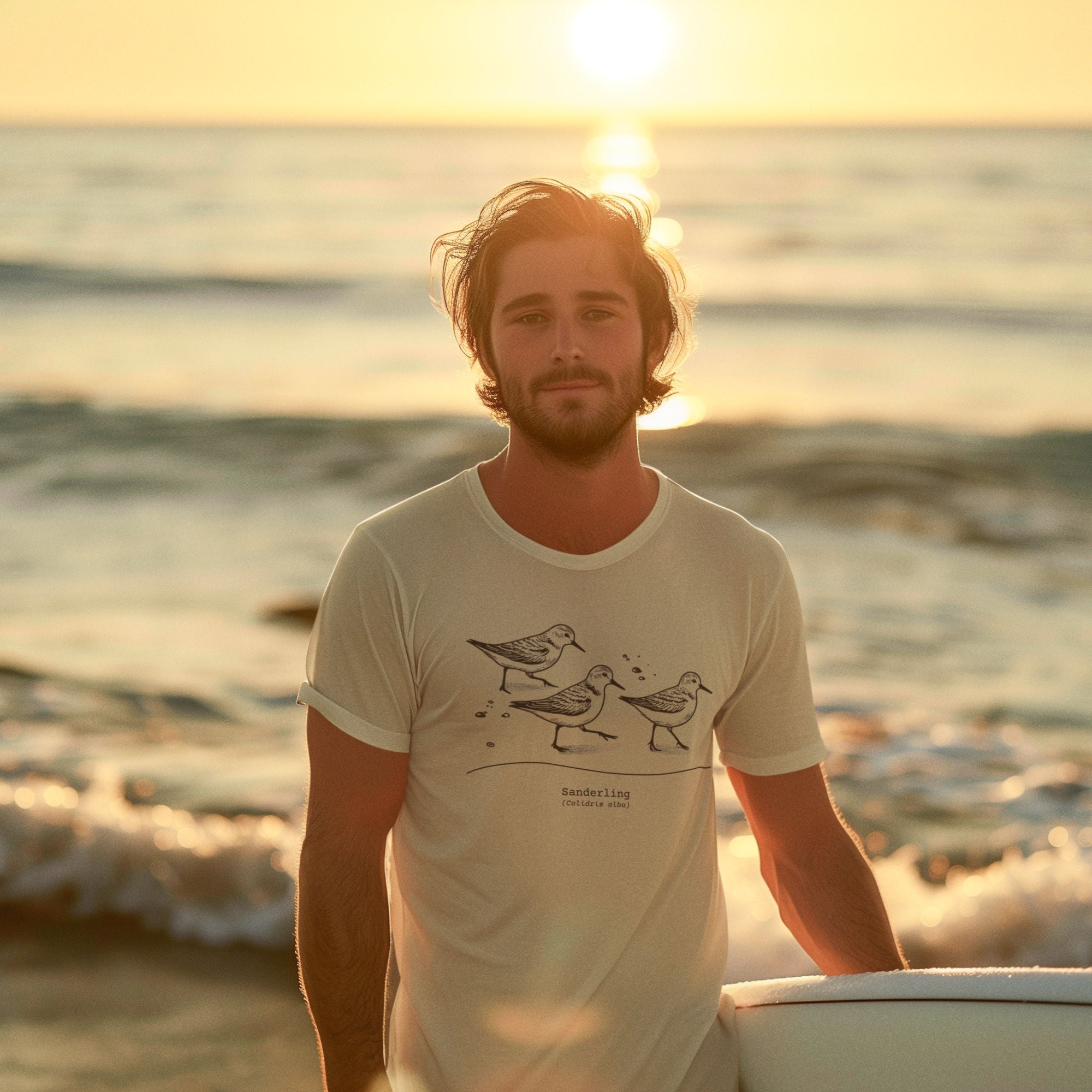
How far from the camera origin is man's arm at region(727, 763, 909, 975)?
2602 millimetres

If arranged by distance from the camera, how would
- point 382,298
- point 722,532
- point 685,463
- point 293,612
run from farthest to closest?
point 382,298, point 685,463, point 293,612, point 722,532

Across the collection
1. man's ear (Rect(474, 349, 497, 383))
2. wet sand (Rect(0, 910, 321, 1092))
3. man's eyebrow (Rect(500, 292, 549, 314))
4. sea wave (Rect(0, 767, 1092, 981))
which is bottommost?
wet sand (Rect(0, 910, 321, 1092))

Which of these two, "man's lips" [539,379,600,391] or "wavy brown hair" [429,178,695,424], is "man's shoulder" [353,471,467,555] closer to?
"man's lips" [539,379,600,391]

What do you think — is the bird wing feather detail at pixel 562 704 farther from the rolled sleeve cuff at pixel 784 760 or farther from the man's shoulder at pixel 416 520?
the rolled sleeve cuff at pixel 784 760

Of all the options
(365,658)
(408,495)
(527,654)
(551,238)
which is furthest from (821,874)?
(408,495)

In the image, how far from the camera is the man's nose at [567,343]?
242 centimetres

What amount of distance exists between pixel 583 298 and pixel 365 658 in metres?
0.81

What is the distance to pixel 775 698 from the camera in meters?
2.57

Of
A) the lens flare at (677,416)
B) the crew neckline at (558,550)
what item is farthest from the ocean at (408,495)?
the crew neckline at (558,550)

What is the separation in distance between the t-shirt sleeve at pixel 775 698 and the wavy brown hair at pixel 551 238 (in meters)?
0.53

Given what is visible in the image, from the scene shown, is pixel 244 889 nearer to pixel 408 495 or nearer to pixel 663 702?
pixel 663 702

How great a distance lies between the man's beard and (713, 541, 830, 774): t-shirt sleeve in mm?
413

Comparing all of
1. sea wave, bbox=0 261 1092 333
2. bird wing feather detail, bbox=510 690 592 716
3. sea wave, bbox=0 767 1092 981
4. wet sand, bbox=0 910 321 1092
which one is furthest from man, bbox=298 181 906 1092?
sea wave, bbox=0 261 1092 333

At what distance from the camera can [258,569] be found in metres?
10.8
